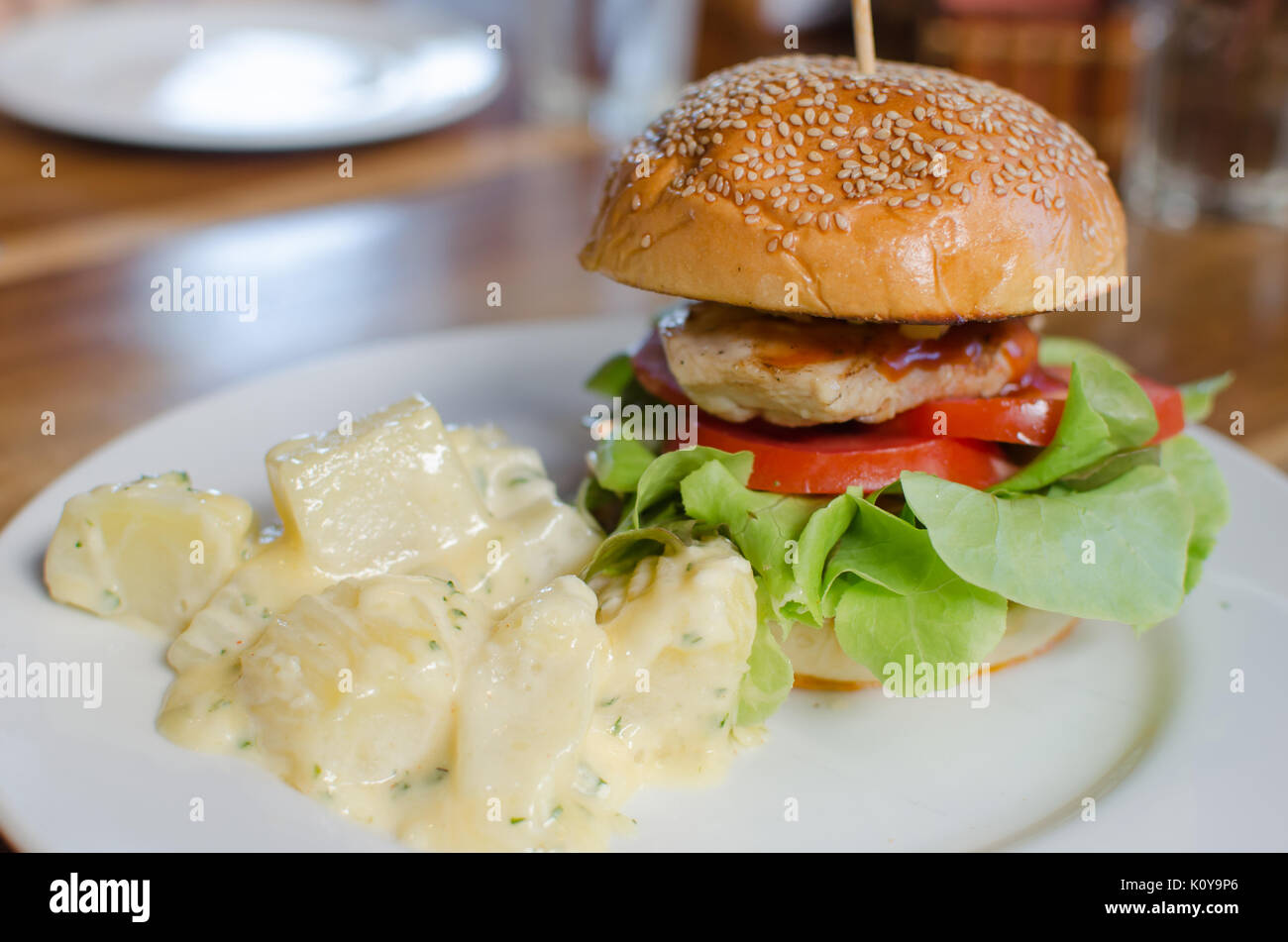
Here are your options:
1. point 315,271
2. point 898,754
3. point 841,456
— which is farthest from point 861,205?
point 315,271

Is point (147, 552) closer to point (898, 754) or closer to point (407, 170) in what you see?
point (898, 754)

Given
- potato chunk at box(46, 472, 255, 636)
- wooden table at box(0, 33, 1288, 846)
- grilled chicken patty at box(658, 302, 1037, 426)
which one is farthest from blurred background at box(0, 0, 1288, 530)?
grilled chicken patty at box(658, 302, 1037, 426)

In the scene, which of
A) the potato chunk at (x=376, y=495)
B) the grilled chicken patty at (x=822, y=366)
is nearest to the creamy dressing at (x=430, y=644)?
the potato chunk at (x=376, y=495)

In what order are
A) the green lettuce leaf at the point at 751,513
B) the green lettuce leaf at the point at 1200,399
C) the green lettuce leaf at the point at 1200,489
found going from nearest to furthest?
1. the green lettuce leaf at the point at 751,513
2. the green lettuce leaf at the point at 1200,489
3. the green lettuce leaf at the point at 1200,399

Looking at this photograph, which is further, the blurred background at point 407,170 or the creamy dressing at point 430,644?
the blurred background at point 407,170

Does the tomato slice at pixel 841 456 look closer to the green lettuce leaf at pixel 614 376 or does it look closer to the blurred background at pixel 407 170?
the green lettuce leaf at pixel 614 376
